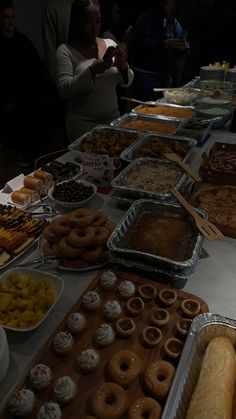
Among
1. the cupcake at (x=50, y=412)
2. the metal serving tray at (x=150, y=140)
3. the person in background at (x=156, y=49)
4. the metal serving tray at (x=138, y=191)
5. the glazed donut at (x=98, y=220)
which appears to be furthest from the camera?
the person in background at (x=156, y=49)

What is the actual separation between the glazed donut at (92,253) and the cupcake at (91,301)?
187 mm

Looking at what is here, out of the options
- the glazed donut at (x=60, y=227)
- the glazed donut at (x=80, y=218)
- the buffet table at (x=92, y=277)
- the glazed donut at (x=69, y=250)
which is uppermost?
the glazed donut at (x=80, y=218)

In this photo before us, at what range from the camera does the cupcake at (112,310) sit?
3.79 feet

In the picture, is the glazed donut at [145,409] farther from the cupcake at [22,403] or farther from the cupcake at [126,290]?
the cupcake at [126,290]

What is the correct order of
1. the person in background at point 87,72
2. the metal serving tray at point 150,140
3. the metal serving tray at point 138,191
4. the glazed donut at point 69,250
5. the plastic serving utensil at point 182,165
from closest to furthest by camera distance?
the glazed donut at point 69,250 → the metal serving tray at point 138,191 → the plastic serving utensil at point 182,165 → the metal serving tray at point 150,140 → the person in background at point 87,72

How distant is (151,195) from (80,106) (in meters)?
1.30

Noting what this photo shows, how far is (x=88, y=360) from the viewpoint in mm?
999

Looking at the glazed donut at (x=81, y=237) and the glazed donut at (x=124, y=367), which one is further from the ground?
the glazed donut at (x=81, y=237)

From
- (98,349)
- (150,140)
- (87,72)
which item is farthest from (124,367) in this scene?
(87,72)

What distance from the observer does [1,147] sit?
4.68 meters

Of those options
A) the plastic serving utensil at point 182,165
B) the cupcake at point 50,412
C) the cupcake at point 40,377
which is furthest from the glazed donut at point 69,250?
the plastic serving utensil at point 182,165

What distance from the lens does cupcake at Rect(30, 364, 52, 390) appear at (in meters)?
0.95

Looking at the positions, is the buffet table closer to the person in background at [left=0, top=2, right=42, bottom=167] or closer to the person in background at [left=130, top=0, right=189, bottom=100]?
the person in background at [left=0, top=2, right=42, bottom=167]

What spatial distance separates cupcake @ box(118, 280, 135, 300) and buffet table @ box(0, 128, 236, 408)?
0.51 feet
